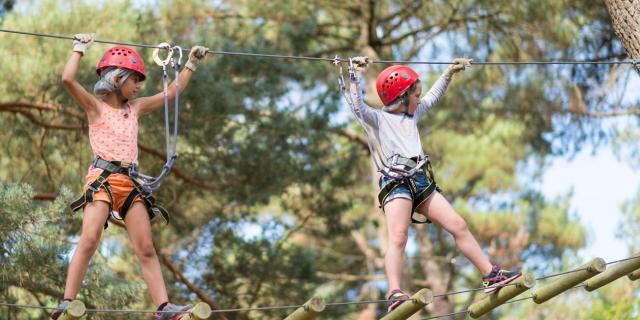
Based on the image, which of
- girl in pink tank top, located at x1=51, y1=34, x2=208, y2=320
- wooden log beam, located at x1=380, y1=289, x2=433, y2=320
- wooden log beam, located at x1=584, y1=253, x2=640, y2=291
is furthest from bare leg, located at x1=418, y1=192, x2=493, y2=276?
girl in pink tank top, located at x1=51, y1=34, x2=208, y2=320

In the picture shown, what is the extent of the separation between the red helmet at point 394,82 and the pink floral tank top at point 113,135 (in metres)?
1.45

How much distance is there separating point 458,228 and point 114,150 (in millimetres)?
1901

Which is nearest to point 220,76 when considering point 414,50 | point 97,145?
point 414,50

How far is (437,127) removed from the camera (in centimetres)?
1528

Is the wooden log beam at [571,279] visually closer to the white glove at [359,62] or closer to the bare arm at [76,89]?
the white glove at [359,62]

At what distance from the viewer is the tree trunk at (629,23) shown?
656 centimetres

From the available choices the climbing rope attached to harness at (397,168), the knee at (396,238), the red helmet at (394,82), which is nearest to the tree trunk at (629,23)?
the red helmet at (394,82)

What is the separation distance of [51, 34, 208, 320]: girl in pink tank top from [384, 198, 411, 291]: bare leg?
1.12 m

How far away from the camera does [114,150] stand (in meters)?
5.75

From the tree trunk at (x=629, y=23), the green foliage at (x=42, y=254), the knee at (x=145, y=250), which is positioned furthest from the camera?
the green foliage at (x=42, y=254)

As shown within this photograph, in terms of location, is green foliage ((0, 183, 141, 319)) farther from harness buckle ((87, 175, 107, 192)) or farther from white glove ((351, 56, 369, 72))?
white glove ((351, 56, 369, 72))

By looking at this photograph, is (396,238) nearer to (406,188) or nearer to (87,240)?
(406,188)

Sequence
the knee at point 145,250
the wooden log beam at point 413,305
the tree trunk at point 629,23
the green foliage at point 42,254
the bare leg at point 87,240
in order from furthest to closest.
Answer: the green foliage at point 42,254
the tree trunk at point 629,23
the knee at point 145,250
the bare leg at point 87,240
the wooden log beam at point 413,305

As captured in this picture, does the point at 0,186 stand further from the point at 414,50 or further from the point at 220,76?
the point at 414,50
